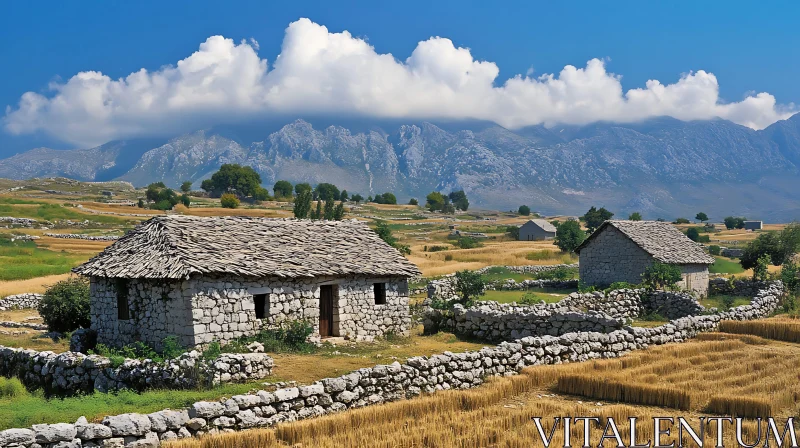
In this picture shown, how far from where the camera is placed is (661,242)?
41.2 m

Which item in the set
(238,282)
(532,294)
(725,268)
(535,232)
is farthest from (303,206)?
(238,282)

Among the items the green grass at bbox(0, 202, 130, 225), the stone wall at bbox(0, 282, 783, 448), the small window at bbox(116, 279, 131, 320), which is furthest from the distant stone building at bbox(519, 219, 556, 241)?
the small window at bbox(116, 279, 131, 320)

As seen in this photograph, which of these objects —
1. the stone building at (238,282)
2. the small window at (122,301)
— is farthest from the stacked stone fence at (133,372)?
the small window at (122,301)

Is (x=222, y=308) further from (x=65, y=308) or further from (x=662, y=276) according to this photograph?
(x=662, y=276)

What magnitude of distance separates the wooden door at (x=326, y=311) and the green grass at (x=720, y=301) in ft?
65.5

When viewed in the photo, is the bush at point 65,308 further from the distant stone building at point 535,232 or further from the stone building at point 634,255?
the distant stone building at point 535,232

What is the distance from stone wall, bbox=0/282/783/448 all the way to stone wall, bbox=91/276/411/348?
7.04m

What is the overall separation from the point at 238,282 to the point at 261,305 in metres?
1.39

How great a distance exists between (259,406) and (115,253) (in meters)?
12.3

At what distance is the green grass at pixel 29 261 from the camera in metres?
45.7

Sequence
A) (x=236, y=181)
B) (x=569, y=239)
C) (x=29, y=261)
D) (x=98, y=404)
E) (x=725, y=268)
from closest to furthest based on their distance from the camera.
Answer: (x=98, y=404) → (x=29, y=261) → (x=725, y=268) → (x=569, y=239) → (x=236, y=181)

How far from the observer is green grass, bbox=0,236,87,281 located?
1800 inches

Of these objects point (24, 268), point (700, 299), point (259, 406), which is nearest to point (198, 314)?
point (259, 406)

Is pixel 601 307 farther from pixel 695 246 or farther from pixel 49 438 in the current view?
pixel 49 438
